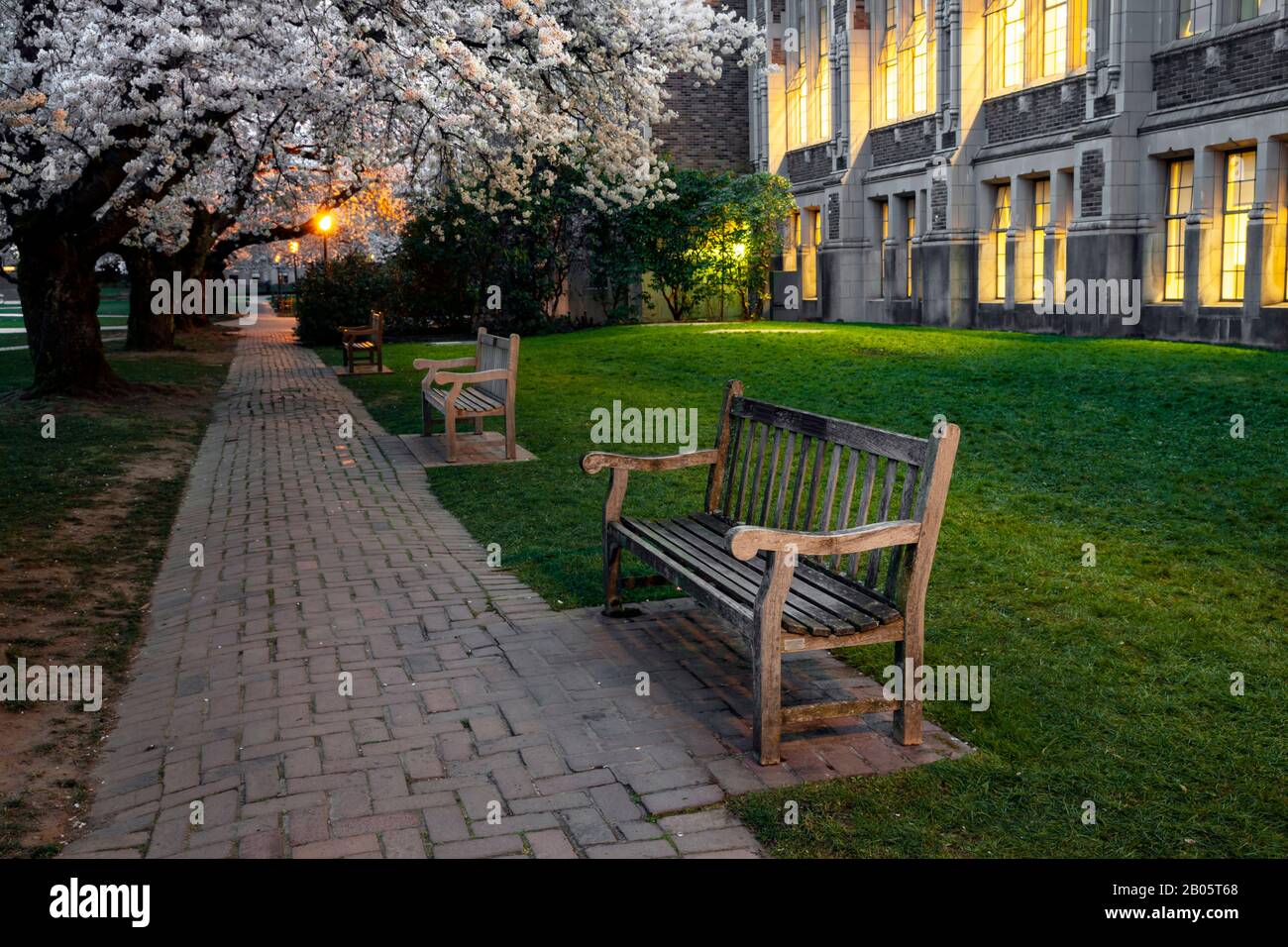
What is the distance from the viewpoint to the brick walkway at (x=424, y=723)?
400 centimetres

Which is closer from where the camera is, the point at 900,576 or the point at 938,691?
the point at 900,576

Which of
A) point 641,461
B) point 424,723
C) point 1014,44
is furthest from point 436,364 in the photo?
point 1014,44

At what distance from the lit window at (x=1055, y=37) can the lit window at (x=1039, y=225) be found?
2274 mm

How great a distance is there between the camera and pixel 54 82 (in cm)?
1313

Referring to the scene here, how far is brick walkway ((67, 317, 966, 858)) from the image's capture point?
4.00m

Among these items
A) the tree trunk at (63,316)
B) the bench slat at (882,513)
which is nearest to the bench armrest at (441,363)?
the tree trunk at (63,316)

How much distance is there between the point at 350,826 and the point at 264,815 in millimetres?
329

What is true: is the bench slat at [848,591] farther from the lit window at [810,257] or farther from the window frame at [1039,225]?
the lit window at [810,257]

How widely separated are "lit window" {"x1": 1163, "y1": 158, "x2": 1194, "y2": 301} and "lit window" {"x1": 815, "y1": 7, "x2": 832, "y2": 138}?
14.2 meters

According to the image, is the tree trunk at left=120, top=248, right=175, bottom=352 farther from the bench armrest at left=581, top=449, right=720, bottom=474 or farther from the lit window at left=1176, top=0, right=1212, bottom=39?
the bench armrest at left=581, top=449, right=720, bottom=474

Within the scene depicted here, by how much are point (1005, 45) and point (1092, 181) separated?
19.5ft

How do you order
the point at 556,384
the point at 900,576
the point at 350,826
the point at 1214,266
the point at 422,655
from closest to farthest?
1. the point at 350,826
2. the point at 900,576
3. the point at 422,655
4. the point at 556,384
5. the point at 1214,266
